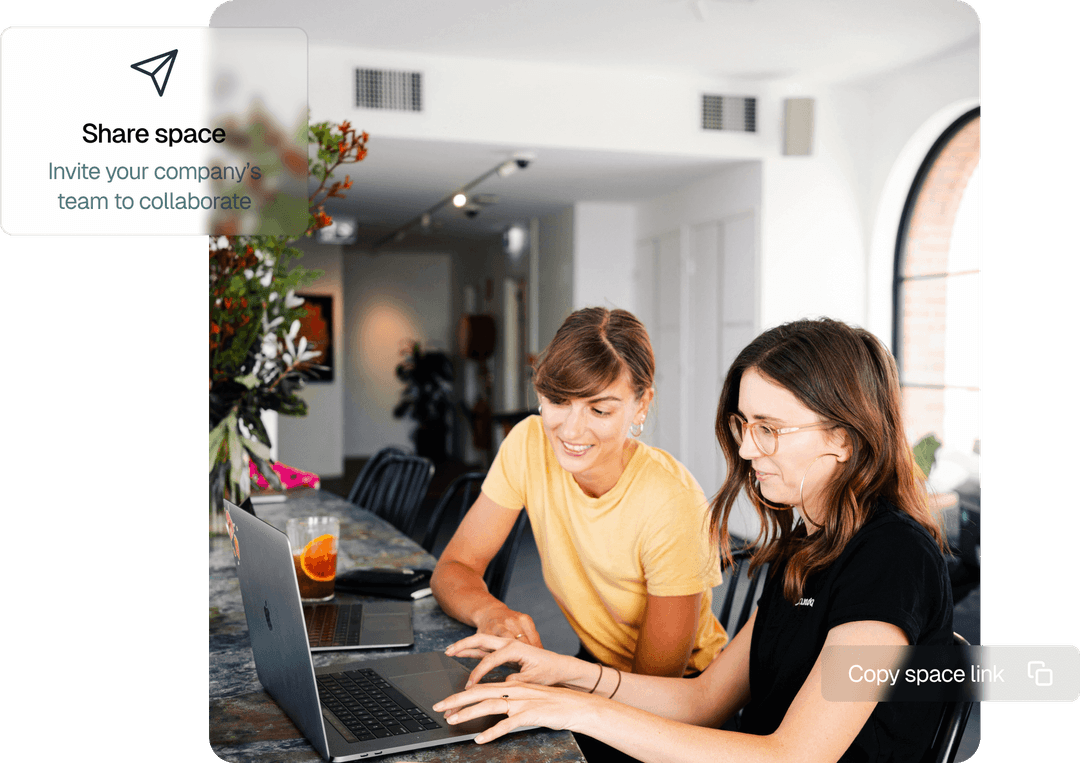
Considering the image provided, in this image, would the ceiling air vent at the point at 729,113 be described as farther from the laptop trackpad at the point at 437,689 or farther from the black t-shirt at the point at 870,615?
the laptop trackpad at the point at 437,689

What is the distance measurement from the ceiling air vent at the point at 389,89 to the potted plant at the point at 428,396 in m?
5.60

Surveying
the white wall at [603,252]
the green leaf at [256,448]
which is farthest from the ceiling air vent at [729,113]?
the green leaf at [256,448]

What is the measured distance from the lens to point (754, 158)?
5.02 meters

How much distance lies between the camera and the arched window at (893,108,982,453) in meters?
4.67

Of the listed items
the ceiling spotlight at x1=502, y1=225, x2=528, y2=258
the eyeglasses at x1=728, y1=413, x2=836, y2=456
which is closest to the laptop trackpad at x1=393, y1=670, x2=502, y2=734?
the eyeglasses at x1=728, y1=413, x2=836, y2=456

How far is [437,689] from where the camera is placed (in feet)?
4.22

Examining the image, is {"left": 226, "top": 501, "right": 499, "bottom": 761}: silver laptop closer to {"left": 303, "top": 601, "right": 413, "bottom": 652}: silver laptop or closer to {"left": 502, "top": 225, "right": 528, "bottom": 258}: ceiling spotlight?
{"left": 303, "top": 601, "right": 413, "bottom": 652}: silver laptop

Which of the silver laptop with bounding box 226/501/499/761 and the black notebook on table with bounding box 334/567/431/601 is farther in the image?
the black notebook on table with bounding box 334/567/431/601

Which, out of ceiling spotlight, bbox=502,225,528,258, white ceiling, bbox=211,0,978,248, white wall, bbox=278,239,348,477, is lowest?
white wall, bbox=278,239,348,477

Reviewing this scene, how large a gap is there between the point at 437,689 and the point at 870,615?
2.04 ft

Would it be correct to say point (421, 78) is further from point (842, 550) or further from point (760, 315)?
point (842, 550)

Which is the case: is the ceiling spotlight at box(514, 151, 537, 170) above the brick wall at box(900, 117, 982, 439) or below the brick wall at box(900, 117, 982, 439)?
above

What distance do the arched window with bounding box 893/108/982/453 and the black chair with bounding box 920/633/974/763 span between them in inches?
150

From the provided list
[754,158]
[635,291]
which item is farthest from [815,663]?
[635,291]
